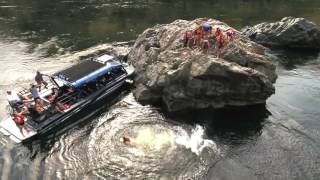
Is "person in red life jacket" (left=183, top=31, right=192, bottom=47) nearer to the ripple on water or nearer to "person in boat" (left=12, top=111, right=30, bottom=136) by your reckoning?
the ripple on water

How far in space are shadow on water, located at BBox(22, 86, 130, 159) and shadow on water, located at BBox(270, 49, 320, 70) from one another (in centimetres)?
2211

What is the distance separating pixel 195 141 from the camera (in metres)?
33.8

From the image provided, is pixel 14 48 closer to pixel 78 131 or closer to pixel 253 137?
pixel 78 131

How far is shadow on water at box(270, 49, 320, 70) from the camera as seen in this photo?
51344mm

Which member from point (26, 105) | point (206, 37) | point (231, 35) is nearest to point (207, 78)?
point (206, 37)

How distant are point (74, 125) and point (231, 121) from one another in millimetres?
14792

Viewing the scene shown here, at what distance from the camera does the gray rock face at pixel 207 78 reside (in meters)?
37.4

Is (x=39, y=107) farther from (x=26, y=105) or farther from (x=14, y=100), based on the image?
Answer: (x=14, y=100)

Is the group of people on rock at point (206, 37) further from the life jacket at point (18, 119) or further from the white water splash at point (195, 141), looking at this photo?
the life jacket at point (18, 119)

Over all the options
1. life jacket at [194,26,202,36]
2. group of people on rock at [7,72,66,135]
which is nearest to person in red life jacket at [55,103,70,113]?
group of people on rock at [7,72,66,135]

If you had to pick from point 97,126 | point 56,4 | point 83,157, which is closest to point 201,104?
point 97,126

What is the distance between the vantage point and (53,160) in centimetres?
3216

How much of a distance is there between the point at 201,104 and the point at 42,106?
15186 millimetres

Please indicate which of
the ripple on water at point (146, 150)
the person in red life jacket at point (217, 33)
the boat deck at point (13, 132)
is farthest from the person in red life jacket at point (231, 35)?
the boat deck at point (13, 132)
